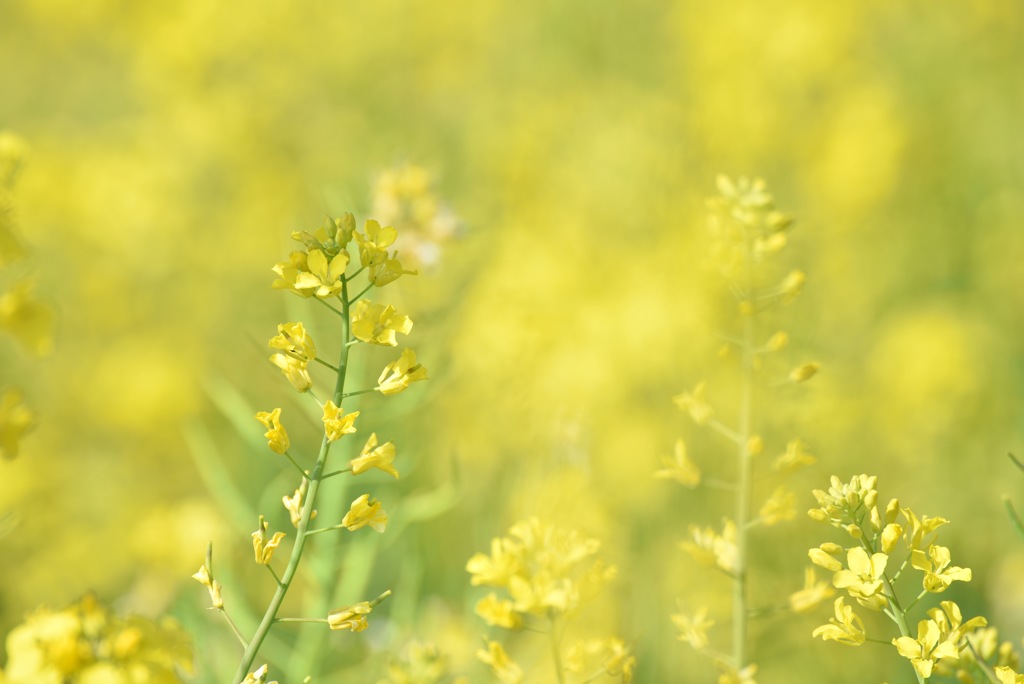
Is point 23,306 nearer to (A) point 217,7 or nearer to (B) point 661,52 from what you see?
(A) point 217,7

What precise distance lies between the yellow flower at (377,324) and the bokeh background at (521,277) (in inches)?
25.6

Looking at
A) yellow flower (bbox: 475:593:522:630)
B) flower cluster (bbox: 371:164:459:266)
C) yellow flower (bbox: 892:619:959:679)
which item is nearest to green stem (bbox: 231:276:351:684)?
yellow flower (bbox: 475:593:522:630)

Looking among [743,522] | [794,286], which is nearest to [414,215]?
[794,286]

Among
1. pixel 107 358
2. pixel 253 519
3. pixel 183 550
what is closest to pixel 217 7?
pixel 107 358

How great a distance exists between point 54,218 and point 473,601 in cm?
403

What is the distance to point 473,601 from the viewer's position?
206 centimetres

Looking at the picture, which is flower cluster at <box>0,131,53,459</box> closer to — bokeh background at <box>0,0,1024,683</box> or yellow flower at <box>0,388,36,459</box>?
yellow flower at <box>0,388,36,459</box>

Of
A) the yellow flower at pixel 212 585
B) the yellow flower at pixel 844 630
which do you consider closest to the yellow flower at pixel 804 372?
the yellow flower at pixel 844 630

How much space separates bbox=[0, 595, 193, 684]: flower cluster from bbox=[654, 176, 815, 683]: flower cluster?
1.86 ft

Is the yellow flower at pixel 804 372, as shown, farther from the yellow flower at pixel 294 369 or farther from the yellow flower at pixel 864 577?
the yellow flower at pixel 294 369

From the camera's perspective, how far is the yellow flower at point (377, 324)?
1.00 metres

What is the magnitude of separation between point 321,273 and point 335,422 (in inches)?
6.0

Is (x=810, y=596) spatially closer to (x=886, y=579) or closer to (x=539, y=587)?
(x=886, y=579)

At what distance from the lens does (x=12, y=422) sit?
3.34 ft
